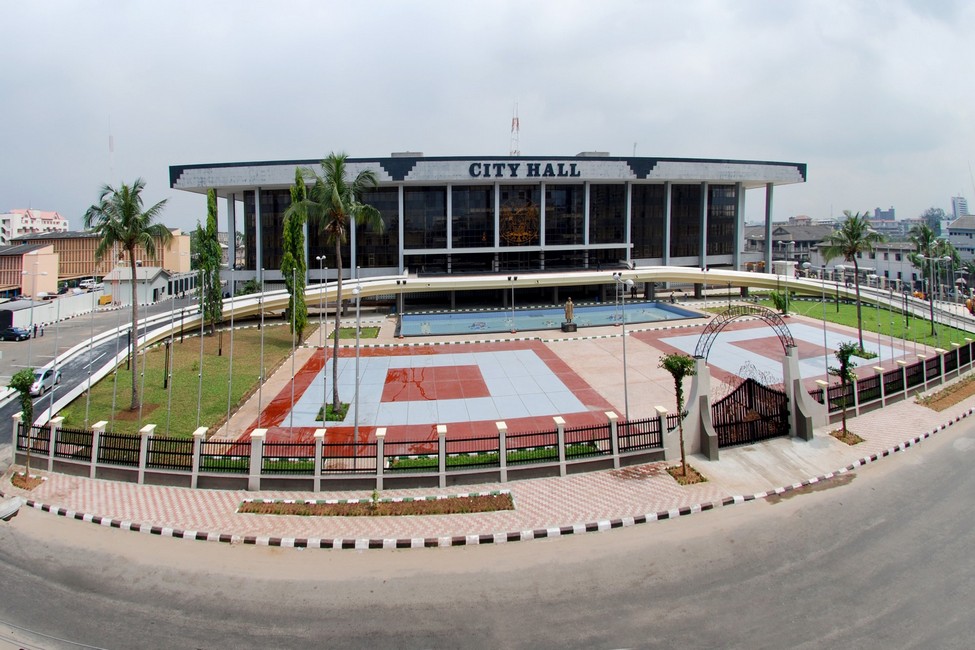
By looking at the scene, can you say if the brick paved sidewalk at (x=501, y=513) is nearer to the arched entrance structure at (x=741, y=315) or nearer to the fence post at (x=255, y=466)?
the fence post at (x=255, y=466)

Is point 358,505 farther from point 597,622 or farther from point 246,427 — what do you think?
point 246,427

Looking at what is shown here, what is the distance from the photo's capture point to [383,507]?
16734mm

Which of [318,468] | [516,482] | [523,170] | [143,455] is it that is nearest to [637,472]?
[516,482]

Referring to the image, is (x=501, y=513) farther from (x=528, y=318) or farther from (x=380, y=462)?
(x=528, y=318)

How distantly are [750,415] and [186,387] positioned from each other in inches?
983

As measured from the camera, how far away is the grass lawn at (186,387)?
24.5 m

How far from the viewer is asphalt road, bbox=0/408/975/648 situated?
1134 cm

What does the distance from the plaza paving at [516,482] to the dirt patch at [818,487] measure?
0.34 metres

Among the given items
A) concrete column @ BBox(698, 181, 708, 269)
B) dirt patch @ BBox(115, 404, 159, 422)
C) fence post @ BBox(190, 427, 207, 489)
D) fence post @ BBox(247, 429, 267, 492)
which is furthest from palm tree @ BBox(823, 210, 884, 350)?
dirt patch @ BBox(115, 404, 159, 422)

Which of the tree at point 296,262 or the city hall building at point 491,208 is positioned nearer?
the tree at point 296,262

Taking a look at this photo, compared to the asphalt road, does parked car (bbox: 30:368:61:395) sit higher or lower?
higher

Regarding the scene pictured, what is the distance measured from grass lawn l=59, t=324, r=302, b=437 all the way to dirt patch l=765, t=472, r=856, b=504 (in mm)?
20003

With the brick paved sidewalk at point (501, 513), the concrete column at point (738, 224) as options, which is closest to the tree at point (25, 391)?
the brick paved sidewalk at point (501, 513)

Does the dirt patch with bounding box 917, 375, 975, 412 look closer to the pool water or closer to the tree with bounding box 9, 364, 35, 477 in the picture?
the pool water
